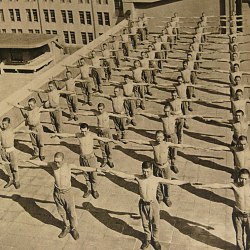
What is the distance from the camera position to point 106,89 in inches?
904

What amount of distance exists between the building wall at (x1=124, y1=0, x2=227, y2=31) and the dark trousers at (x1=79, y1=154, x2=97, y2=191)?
74.7 feet

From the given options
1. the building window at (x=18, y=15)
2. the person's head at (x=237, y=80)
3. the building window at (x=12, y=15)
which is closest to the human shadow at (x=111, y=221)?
the person's head at (x=237, y=80)

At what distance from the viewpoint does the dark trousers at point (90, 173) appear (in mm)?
12875

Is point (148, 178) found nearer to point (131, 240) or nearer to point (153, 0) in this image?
point (131, 240)

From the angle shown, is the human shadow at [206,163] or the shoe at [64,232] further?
the human shadow at [206,163]

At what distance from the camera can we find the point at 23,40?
128 ft

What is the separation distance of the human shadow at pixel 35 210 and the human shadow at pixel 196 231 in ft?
10.3

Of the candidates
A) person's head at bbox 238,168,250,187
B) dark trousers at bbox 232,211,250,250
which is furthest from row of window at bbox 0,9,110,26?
person's head at bbox 238,168,250,187

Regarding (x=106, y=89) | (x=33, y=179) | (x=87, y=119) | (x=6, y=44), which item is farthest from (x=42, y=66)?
(x=33, y=179)

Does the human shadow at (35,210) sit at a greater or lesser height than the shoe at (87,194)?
lesser

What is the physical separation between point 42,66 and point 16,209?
27365 mm

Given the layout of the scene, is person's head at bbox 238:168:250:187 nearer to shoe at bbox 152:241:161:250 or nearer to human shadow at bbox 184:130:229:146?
shoe at bbox 152:241:161:250

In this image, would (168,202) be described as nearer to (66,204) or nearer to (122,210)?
(122,210)

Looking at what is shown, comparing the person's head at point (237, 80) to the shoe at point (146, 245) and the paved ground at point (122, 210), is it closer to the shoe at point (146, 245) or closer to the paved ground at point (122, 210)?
the paved ground at point (122, 210)
